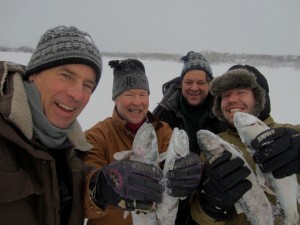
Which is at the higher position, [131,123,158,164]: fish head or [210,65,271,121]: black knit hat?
[210,65,271,121]: black knit hat

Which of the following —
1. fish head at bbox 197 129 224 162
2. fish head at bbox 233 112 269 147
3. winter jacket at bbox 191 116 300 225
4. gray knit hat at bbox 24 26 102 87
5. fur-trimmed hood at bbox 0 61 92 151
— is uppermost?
gray knit hat at bbox 24 26 102 87

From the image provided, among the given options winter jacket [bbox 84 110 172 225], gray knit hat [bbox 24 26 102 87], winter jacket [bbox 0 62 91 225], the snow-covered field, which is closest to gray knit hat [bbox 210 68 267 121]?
winter jacket [bbox 84 110 172 225]

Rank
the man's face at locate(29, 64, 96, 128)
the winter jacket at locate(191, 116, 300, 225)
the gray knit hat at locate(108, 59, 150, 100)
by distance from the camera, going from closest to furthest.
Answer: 1. the man's face at locate(29, 64, 96, 128)
2. the winter jacket at locate(191, 116, 300, 225)
3. the gray knit hat at locate(108, 59, 150, 100)

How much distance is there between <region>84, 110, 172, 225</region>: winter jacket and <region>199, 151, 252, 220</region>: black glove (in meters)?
0.75

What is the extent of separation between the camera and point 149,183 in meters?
2.01

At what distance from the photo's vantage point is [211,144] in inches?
100

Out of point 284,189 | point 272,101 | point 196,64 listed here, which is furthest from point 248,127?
point 272,101

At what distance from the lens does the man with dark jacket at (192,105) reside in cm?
389

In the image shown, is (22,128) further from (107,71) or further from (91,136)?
(107,71)

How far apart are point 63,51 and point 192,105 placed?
2494 millimetres

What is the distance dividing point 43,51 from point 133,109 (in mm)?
1195

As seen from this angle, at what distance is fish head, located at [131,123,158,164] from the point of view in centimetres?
233

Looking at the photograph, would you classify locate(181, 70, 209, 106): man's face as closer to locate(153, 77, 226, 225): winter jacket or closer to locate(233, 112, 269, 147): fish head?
locate(153, 77, 226, 225): winter jacket

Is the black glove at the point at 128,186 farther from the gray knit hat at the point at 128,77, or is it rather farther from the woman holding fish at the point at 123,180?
the gray knit hat at the point at 128,77
